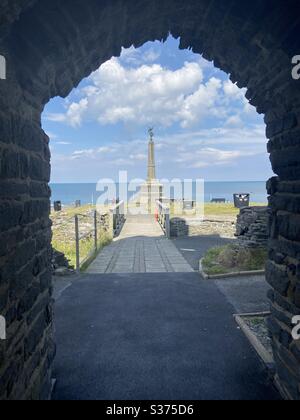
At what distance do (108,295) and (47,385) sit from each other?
392 centimetres

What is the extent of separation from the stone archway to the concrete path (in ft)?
2.04

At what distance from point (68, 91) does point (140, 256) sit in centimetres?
867

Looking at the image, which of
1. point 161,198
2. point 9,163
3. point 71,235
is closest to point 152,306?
point 9,163

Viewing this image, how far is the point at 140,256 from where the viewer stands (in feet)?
39.7

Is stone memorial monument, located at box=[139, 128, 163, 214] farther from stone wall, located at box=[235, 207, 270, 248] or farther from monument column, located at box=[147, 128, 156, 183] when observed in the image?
stone wall, located at box=[235, 207, 270, 248]

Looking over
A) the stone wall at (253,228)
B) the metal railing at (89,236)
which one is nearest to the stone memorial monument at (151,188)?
the metal railing at (89,236)

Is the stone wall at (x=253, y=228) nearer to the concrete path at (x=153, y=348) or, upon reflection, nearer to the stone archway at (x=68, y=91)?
the concrete path at (x=153, y=348)

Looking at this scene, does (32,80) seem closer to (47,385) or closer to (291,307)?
(47,385)

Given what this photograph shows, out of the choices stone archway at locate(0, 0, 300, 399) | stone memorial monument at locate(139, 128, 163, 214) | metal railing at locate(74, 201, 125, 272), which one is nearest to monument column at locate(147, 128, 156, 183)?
stone memorial monument at locate(139, 128, 163, 214)

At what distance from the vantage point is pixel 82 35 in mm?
3320

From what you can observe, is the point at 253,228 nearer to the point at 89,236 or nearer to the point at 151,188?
the point at 89,236

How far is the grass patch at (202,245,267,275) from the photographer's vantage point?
9.33 meters

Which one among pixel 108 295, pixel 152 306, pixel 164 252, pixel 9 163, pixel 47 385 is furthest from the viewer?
pixel 164 252

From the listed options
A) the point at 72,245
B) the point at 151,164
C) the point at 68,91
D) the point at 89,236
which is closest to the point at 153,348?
the point at 68,91
